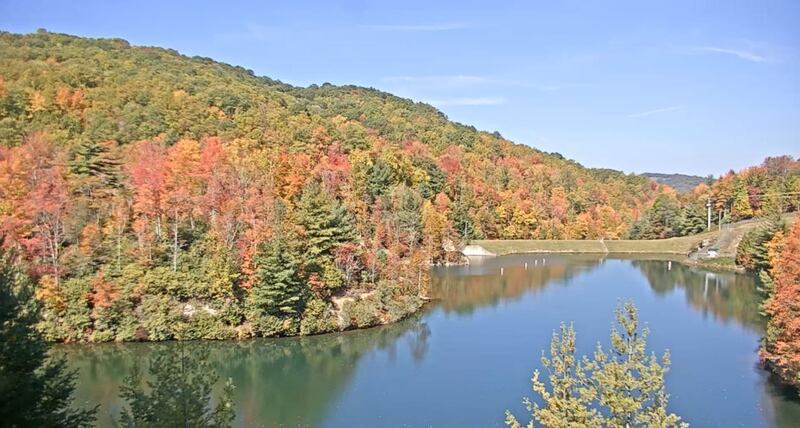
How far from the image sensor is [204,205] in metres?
38.6

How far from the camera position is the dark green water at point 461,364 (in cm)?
2220

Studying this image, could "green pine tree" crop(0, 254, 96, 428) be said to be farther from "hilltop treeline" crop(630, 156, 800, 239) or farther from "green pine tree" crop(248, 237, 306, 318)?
"hilltop treeline" crop(630, 156, 800, 239)

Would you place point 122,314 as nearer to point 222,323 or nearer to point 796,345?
point 222,323

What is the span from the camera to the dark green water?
2220 centimetres

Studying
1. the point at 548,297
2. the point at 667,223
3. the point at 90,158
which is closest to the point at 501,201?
the point at 667,223

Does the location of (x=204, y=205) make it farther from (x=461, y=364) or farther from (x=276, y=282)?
(x=461, y=364)

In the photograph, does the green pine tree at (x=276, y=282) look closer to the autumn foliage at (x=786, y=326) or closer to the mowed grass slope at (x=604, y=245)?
the autumn foliage at (x=786, y=326)

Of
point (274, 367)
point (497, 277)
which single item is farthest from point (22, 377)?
point (497, 277)

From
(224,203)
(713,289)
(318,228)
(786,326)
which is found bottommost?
(713,289)

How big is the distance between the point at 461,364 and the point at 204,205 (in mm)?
20529

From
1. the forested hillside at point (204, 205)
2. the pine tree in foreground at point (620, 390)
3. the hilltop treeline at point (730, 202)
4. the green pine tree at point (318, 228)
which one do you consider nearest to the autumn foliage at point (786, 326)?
the pine tree in foreground at point (620, 390)

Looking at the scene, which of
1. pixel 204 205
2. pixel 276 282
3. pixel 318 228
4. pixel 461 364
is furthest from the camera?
pixel 204 205

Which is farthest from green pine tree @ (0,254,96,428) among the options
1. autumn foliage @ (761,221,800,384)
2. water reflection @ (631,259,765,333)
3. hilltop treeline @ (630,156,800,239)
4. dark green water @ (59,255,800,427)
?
hilltop treeline @ (630,156,800,239)

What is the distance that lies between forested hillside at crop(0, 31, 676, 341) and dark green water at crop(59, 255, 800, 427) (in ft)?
7.21
